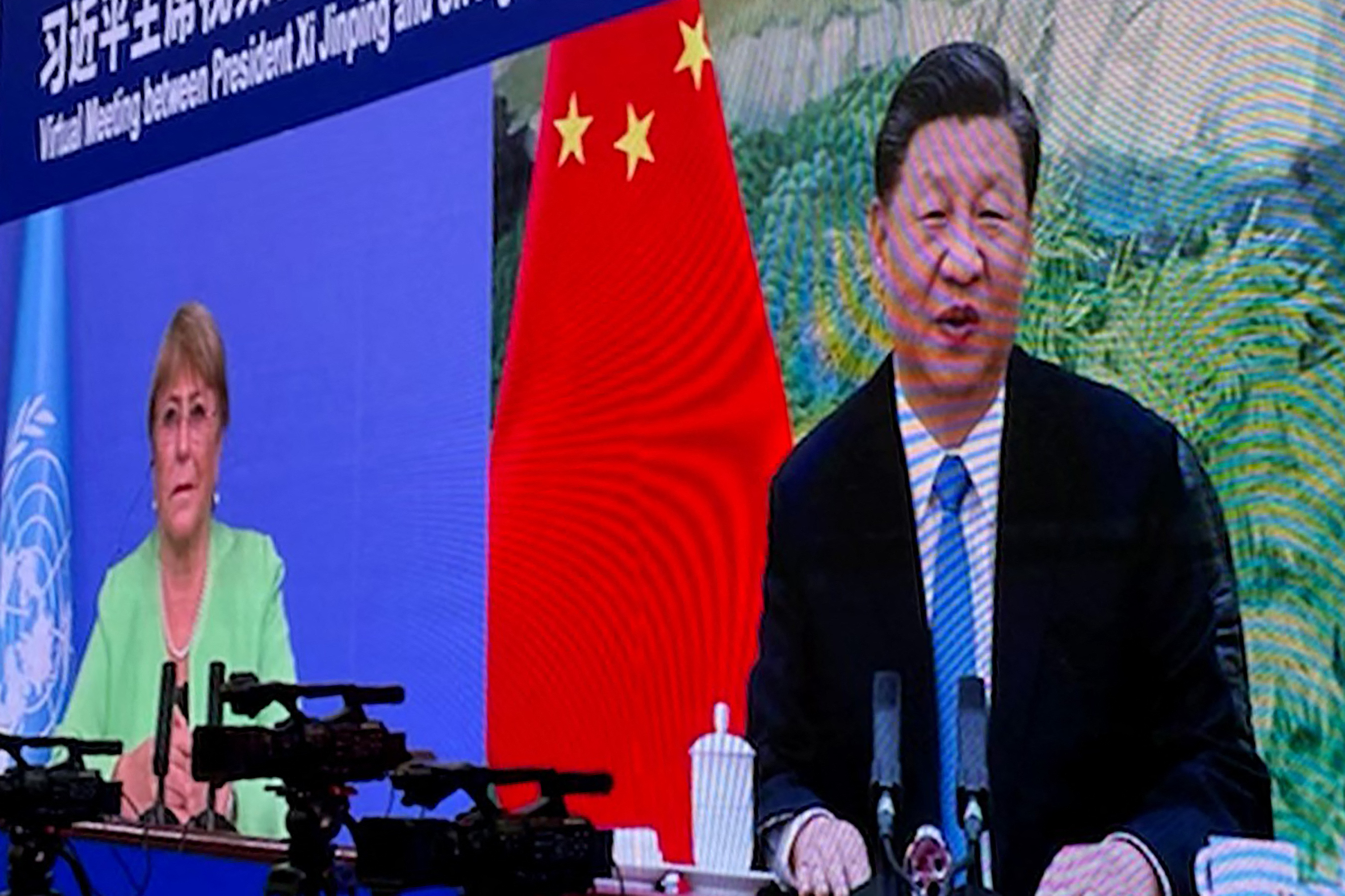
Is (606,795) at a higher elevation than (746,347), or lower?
lower

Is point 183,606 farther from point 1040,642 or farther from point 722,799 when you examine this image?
point 1040,642

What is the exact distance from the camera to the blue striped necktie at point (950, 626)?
3125mm

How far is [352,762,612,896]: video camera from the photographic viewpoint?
284 cm

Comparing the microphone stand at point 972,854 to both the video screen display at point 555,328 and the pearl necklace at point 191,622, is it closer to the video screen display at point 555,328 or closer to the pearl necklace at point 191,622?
the video screen display at point 555,328

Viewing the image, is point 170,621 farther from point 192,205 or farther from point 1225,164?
point 1225,164

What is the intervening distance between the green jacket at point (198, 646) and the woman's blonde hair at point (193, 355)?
1.14 ft

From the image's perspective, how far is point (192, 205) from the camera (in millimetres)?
Result: 5098

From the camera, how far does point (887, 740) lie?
125 inches

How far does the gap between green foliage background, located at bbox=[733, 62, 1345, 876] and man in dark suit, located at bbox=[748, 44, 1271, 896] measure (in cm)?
6

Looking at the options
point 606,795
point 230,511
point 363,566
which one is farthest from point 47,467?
point 606,795

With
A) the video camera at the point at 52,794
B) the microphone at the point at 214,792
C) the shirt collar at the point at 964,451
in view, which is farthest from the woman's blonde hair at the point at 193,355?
the shirt collar at the point at 964,451

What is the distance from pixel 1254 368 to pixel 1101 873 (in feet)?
2.67

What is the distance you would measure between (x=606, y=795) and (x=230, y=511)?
158 cm

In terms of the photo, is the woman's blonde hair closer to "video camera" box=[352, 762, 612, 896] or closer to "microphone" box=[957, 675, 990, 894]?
"video camera" box=[352, 762, 612, 896]
